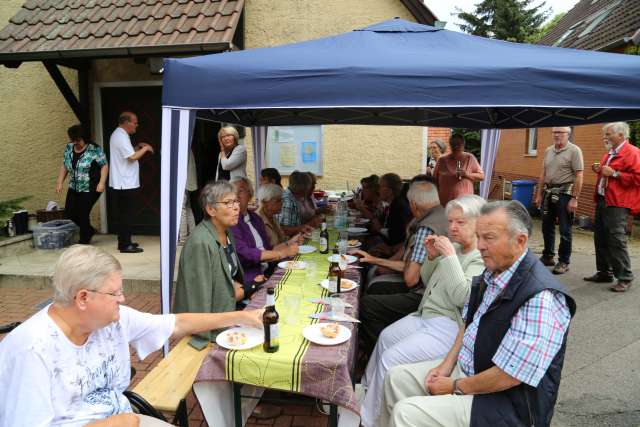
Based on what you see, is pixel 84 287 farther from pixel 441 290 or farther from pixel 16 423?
pixel 441 290

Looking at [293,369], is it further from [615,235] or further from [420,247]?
[615,235]

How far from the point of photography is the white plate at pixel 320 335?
86.7 inches

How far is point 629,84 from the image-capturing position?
2.79m

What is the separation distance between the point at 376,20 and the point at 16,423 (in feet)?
24.9

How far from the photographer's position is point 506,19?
92.2 ft

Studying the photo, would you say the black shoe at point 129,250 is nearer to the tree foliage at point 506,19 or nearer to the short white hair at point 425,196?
the short white hair at point 425,196

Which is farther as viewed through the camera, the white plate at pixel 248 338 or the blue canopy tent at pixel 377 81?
the blue canopy tent at pixel 377 81

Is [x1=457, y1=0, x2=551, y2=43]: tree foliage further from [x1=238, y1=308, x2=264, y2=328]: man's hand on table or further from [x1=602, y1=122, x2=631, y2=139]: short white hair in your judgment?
[x1=238, y1=308, x2=264, y2=328]: man's hand on table

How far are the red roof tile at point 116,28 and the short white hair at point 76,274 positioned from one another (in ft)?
15.8

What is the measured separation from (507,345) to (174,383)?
1.57 m

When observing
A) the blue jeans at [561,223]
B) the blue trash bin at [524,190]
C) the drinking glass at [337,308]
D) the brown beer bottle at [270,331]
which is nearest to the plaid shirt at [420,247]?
the drinking glass at [337,308]

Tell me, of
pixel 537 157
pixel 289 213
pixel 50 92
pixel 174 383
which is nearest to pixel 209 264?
pixel 174 383

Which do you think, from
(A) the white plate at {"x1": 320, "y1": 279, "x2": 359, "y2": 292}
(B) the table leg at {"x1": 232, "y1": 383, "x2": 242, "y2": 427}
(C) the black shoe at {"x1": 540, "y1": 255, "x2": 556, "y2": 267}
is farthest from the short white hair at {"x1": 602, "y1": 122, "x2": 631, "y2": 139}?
(B) the table leg at {"x1": 232, "y1": 383, "x2": 242, "y2": 427}

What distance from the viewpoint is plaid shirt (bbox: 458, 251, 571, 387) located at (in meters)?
1.85
